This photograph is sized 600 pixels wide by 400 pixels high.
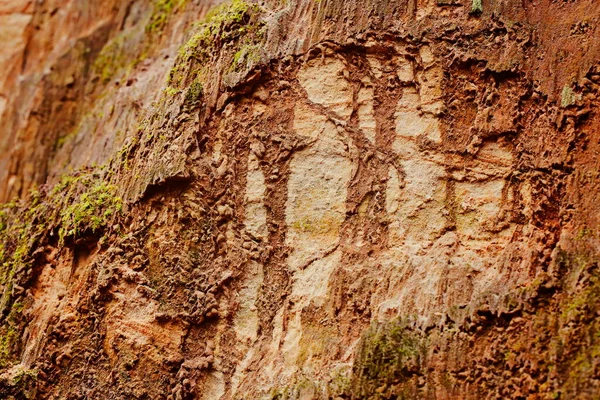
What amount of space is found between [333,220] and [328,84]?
51.5 inches

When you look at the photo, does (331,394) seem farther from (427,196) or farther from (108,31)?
(108,31)

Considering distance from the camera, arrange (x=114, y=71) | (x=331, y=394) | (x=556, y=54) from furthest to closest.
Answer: (x=114, y=71) < (x=556, y=54) < (x=331, y=394)

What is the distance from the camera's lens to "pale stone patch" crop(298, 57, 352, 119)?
22.6 feet

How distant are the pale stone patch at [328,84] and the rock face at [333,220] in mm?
19

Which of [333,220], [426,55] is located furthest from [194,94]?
[426,55]

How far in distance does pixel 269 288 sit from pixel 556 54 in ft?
10.8

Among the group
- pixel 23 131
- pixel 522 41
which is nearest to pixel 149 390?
pixel 522 41

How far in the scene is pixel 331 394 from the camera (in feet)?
19.3

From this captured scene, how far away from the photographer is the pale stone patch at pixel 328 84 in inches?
271

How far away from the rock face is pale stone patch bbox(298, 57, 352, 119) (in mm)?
19

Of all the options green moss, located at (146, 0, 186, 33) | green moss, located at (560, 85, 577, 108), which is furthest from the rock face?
green moss, located at (146, 0, 186, 33)

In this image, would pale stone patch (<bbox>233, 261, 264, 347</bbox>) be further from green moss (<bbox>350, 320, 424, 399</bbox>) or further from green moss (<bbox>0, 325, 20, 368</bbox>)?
green moss (<bbox>0, 325, 20, 368</bbox>)

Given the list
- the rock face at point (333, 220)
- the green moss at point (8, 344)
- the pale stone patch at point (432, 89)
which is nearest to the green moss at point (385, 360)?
the rock face at point (333, 220)

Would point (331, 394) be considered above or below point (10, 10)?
below
